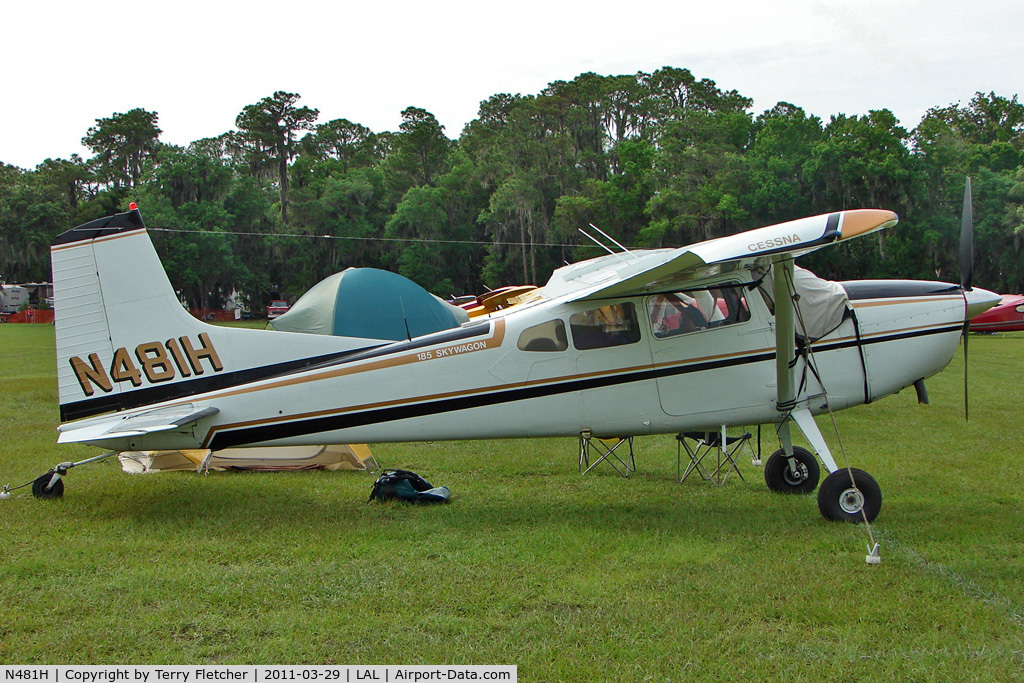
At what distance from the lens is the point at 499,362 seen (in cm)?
740

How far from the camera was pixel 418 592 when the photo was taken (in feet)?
17.1

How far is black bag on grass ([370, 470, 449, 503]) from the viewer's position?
25.7 ft

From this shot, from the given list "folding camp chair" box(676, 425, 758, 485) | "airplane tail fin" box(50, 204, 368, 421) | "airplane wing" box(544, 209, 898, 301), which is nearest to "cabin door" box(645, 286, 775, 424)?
"airplane wing" box(544, 209, 898, 301)

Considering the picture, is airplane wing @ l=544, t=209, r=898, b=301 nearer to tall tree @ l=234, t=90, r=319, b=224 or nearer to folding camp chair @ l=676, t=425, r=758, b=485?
folding camp chair @ l=676, t=425, r=758, b=485

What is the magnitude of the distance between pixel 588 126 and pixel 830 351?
7343cm

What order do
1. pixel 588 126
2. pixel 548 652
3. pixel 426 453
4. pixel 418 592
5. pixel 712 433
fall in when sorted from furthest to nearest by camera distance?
pixel 588 126 < pixel 426 453 < pixel 712 433 < pixel 418 592 < pixel 548 652

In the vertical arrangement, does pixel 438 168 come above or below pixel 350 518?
above

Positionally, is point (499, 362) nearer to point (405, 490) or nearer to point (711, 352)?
point (405, 490)

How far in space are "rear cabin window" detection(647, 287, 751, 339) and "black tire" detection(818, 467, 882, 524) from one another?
1.70 m

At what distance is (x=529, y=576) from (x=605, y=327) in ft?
8.94

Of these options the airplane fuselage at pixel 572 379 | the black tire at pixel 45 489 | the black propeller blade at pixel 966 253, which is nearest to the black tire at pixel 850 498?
the airplane fuselage at pixel 572 379

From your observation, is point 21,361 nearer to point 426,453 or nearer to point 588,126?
point 426,453

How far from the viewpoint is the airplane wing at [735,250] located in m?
6.21

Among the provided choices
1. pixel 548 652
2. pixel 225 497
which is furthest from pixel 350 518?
Result: pixel 548 652
